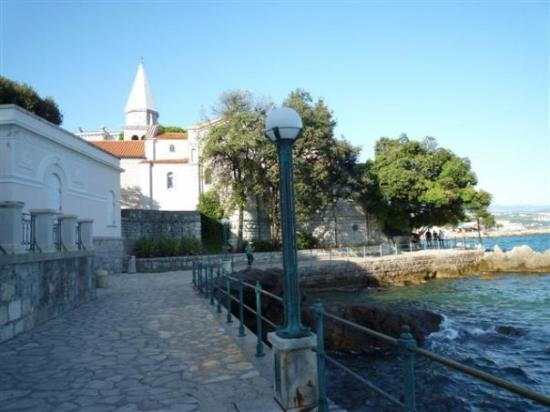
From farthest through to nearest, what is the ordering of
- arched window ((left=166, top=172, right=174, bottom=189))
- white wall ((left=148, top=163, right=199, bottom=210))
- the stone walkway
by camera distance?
arched window ((left=166, top=172, right=174, bottom=189))
white wall ((left=148, top=163, right=199, bottom=210))
the stone walkway

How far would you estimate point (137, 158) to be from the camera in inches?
1526

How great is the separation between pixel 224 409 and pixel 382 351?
7.84 m

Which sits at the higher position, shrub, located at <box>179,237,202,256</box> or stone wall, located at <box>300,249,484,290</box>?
shrub, located at <box>179,237,202,256</box>

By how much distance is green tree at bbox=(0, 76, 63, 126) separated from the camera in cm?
3089

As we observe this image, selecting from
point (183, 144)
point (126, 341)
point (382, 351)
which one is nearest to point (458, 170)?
point (183, 144)

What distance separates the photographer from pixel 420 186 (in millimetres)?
33594

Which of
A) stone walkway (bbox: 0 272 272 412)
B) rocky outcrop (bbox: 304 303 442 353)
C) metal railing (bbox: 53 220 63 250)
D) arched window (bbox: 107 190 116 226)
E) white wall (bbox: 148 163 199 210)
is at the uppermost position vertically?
white wall (bbox: 148 163 199 210)

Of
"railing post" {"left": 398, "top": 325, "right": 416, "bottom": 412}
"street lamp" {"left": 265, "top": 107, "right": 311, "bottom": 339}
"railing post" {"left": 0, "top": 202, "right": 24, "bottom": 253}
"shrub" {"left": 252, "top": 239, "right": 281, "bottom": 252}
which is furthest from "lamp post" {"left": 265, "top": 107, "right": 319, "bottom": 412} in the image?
"shrub" {"left": 252, "top": 239, "right": 281, "bottom": 252}

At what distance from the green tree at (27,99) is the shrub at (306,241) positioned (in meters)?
22.2

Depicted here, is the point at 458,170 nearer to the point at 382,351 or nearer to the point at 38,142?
the point at 382,351

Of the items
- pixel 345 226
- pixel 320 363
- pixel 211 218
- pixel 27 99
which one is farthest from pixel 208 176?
pixel 320 363

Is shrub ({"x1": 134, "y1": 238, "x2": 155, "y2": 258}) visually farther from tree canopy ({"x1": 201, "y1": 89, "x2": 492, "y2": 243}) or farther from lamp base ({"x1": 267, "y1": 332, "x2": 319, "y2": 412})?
lamp base ({"x1": 267, "y1": 332, "x2": 319, "y2": 412})

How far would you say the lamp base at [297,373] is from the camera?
4219 millimetres

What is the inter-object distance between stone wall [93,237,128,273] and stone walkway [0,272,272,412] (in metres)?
12.8
